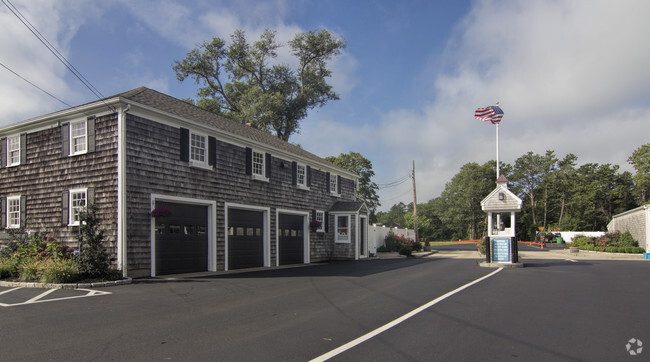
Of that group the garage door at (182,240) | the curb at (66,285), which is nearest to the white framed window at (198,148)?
the garage door at (182,240)

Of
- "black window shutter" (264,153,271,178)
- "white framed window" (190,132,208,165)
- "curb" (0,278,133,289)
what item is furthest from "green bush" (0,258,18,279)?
"black window shutter" (264,153,271,178)

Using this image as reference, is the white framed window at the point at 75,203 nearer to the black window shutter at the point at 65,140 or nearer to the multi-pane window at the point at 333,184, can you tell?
the black window shutter at the point at 65,140

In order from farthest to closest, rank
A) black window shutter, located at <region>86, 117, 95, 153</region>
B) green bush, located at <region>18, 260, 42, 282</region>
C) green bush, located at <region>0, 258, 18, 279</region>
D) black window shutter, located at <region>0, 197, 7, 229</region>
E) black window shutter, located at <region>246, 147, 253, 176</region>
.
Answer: black window shutter, located at <region>246, 147, 253, 176</region>, black window shutter, located at <region>0, 197, 7, 229</region>, black window shutter, located at <region>86, 117, 95, 153</region>, green bush, located at <region>0, 258, 18, 279</region>, green bush, located at <region>18, 260, 42, 282</region>

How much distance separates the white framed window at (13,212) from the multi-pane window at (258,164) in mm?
8980

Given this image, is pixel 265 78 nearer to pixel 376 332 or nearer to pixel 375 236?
pixel 375 236

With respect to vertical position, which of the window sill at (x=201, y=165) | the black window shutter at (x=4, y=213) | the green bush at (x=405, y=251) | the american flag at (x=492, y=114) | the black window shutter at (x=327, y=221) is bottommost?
the green bush at (x=405, y=251)

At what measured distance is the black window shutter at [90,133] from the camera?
14.0 metres

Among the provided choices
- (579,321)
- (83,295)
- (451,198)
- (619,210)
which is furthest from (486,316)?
(451,198)

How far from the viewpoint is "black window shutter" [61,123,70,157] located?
14716 mm

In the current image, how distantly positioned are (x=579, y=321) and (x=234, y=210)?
13543mm

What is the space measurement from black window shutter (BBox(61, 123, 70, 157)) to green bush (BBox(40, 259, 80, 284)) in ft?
14.5

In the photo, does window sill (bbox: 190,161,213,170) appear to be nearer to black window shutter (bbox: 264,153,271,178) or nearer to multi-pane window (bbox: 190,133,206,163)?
multi-pane window (bbox: 190,133,206,163)

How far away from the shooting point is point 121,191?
13.1 meters

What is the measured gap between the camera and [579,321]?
698 centimetres
